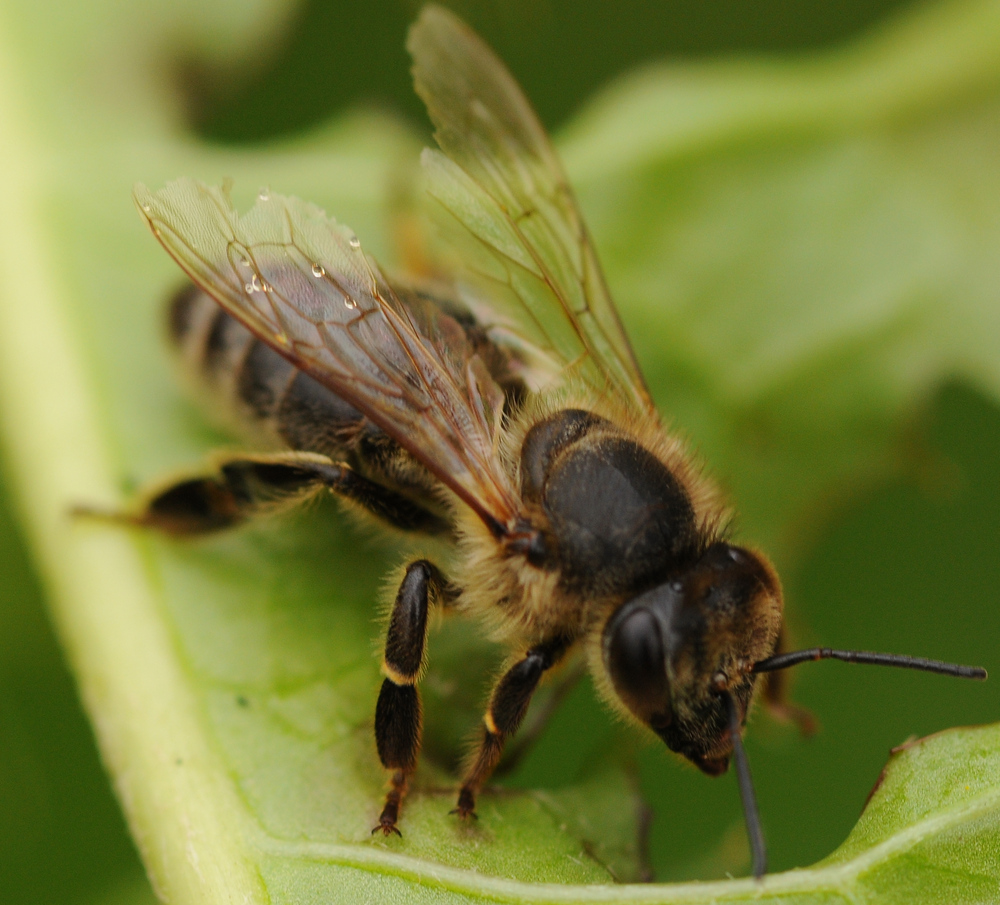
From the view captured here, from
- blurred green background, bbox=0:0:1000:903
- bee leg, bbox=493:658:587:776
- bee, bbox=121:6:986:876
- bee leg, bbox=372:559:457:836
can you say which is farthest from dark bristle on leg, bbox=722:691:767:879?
bee leg, bbox=372:559:457:836

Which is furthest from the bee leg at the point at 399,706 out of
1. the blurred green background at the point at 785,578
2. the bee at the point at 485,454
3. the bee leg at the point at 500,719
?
the blurred green background at the point at 785,578

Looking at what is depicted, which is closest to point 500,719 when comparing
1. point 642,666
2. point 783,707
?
point 642,666

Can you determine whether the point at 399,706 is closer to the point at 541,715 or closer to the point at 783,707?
the point at 541,715

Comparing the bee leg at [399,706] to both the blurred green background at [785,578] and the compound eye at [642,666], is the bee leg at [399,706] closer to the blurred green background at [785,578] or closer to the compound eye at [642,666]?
the compound eye at [642,666]

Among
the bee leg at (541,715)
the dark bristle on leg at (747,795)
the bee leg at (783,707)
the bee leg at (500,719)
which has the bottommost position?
the bee leg at (783,707)

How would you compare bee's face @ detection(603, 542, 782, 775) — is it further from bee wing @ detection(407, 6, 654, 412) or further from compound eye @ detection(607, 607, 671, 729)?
bee wing @ detection(407, 6, 654, 412)

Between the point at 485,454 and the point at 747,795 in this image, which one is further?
the point at 485,454

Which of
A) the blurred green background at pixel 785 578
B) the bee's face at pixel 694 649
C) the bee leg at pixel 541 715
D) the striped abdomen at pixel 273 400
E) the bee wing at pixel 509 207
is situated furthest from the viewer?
the blurred green background at pixel 785 578
